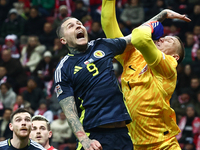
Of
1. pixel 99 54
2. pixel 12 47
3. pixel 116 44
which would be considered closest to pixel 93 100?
pixel 99 54

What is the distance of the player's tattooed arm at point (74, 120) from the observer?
3.54 metres

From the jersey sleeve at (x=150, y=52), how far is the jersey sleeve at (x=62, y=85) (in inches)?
31.7

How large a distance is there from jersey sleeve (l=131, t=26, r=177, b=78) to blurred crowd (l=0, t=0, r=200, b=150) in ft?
16.0

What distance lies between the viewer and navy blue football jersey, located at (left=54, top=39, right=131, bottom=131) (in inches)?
147

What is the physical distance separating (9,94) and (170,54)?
7.33 m

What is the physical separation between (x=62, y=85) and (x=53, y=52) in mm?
8329

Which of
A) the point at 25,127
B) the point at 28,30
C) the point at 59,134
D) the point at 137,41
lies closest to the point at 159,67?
the point at 137,41

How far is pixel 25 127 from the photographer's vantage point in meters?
5.27

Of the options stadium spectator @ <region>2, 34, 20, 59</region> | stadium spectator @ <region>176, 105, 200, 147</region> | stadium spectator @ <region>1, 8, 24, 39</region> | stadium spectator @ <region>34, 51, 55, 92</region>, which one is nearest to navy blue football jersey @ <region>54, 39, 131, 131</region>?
stadium spectator @ <region>176, 105, 200, 147</region>

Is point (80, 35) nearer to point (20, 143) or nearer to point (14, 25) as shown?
point (20, 143)

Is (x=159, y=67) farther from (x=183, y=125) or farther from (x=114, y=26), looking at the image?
(x=183, y=125)

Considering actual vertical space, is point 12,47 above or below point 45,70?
above

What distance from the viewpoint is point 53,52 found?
1200 cm

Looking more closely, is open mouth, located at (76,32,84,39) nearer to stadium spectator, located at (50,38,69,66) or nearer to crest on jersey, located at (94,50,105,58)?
crest on jersey, located at (94,50,105,58)
